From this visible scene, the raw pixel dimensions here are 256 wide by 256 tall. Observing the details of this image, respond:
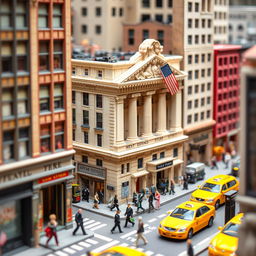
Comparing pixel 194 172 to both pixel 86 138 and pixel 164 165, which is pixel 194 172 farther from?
pixel 86 138

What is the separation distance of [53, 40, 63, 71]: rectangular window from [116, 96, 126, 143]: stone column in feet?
40.1

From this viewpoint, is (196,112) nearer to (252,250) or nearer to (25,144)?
(25,144)

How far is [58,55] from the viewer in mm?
49312

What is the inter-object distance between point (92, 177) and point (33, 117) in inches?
747

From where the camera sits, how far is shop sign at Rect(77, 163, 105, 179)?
62.4 metres

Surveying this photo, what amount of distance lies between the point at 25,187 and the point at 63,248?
6533 millimetres

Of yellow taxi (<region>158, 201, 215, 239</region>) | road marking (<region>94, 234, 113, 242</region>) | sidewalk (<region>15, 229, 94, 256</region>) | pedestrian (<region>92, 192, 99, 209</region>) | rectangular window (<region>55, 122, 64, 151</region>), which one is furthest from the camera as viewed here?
pedestrian (<region>92, 192, 99, 209</region>)

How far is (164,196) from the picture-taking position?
65.1 metres

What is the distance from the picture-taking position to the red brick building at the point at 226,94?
82375 millimetres

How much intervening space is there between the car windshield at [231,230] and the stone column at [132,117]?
19.3 meters

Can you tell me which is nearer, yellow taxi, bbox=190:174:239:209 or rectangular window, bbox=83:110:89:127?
yellow taxi, bbox=190:174:239:209

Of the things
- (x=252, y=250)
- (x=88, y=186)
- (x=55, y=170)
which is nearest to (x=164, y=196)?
(x=88, y=186)

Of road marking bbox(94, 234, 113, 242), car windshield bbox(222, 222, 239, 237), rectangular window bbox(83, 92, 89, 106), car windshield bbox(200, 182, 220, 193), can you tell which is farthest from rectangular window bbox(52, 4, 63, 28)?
car windshield bbox(200, 182, 220, 193)

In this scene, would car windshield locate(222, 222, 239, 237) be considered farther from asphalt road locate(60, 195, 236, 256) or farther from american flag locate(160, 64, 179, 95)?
american flag locate(160, 64, 179, 95)
